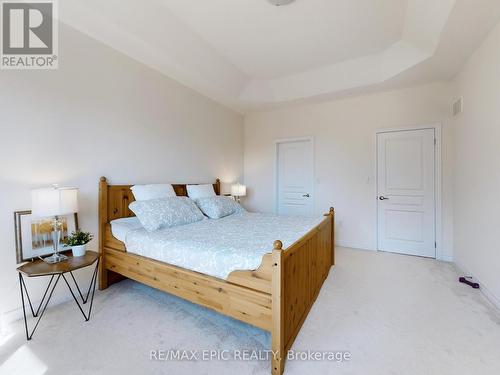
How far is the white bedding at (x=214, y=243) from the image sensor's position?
1.63m

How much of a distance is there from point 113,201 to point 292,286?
2137 mm

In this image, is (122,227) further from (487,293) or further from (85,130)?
(487,293)

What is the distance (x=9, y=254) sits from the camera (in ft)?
6.19

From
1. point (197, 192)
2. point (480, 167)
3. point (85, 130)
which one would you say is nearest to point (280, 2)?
point (85, 130)

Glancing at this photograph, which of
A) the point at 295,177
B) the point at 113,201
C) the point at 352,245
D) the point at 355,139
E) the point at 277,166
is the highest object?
the point at 355,139

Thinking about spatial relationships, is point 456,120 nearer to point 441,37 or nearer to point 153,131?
point 441,37

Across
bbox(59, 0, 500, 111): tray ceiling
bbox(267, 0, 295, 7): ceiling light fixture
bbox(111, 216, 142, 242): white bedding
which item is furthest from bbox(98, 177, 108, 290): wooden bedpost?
bbox(267, 0, 295, 7): ceiling light fixture

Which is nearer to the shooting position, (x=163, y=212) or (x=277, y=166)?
(x=163, y=212)

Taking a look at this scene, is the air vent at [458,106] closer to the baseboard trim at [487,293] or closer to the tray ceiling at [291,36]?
the tray ceiling at [291,36]

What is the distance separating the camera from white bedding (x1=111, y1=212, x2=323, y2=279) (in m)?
1.63

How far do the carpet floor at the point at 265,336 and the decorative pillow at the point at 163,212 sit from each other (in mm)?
743

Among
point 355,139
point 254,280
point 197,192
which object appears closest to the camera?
point 254,280

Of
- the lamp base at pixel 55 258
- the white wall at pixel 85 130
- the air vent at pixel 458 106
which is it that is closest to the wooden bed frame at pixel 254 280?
the white wall at pixel 85 130

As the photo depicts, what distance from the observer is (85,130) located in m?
2.36
